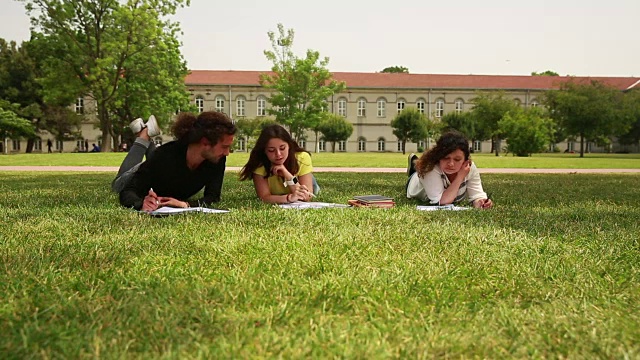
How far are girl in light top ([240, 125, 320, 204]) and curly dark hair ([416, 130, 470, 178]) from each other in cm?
124

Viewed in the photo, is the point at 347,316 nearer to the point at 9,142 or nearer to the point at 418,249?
the point at 418,249

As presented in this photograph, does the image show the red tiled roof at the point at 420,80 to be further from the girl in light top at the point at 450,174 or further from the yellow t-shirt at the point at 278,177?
the girl in light top at the point at 450,174

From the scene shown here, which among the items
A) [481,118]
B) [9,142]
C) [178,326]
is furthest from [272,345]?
[9,142]

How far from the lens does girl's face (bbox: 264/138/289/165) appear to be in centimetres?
570

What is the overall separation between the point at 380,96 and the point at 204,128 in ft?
198

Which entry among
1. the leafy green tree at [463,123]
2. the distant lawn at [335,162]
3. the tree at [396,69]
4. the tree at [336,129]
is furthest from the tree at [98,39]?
the tree at [396,69]

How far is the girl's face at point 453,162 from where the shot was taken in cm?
568

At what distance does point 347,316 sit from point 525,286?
35.9 inches

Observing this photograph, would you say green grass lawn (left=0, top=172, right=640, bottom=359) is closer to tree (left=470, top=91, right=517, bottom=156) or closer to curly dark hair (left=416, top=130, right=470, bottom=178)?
curly dark hair (left=416, top=130, right=470, bottom=178)

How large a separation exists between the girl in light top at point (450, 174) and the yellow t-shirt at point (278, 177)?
1.22 meters

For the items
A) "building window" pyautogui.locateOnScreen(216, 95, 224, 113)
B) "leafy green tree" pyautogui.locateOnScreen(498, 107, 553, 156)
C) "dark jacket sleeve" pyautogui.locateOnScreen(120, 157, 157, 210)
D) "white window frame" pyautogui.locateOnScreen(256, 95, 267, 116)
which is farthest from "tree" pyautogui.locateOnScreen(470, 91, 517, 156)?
Result: "dark jacket sleeve" pyautogui.locateOnScreen(120, 157, 157, 210)

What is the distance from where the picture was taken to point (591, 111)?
143 feet

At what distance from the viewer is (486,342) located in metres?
1.81

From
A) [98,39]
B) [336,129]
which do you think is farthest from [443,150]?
[336,129]
